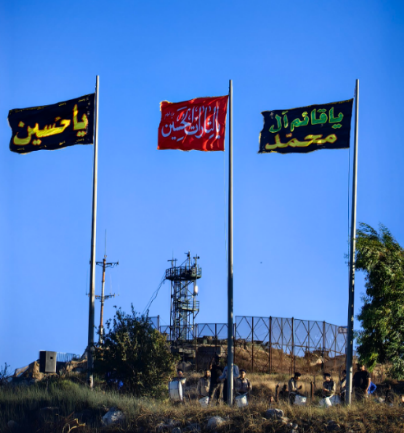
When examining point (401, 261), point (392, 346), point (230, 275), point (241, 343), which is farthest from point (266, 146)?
point (241, 343)

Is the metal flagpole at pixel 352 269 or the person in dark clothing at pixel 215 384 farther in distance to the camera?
the metal flagpole at pixel 352 269

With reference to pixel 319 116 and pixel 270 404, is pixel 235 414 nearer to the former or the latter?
pixel 270 404

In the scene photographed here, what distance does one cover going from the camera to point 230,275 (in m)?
19.6

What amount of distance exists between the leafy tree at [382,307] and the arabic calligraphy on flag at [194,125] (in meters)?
5.69

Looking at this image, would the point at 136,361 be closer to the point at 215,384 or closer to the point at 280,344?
the point at 215,384

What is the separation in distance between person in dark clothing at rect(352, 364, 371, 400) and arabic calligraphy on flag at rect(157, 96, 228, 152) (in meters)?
8.01

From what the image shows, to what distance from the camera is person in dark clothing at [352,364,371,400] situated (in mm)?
18438

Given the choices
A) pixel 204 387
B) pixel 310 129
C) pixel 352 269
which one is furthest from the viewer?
pixel 310 129

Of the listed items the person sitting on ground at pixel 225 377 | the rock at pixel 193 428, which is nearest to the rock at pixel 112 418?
the rock at pixel 193 428

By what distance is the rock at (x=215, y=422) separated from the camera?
1498 centimetres

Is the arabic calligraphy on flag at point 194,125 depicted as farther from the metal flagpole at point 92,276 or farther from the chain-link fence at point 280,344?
the chain-link fence at point 280,344

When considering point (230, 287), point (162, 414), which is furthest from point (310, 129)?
point (162, 414)

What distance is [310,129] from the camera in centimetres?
2003

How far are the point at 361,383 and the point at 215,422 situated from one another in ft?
18.2
